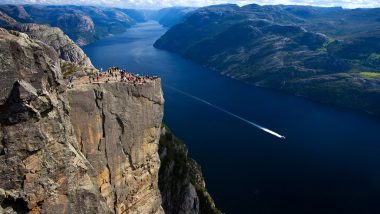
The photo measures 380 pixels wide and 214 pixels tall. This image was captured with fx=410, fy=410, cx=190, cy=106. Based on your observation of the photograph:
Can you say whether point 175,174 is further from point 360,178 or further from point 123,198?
point 360,178

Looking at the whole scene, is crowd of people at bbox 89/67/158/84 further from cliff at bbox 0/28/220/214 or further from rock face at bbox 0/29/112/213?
rock face at bbox 0/29/112/213

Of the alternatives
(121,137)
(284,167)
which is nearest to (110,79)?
(121,137)

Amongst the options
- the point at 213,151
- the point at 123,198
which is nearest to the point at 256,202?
the point at 213,151

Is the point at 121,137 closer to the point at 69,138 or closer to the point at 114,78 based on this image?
the point at 114,78

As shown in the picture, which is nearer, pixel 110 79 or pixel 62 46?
pixel 110 79

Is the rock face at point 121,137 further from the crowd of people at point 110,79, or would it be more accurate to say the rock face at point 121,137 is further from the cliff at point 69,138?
the crowd of people at point 110,79

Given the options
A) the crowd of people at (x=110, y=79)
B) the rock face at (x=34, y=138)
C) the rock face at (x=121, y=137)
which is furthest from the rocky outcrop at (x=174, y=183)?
the rock face at (x=34, y=138)
